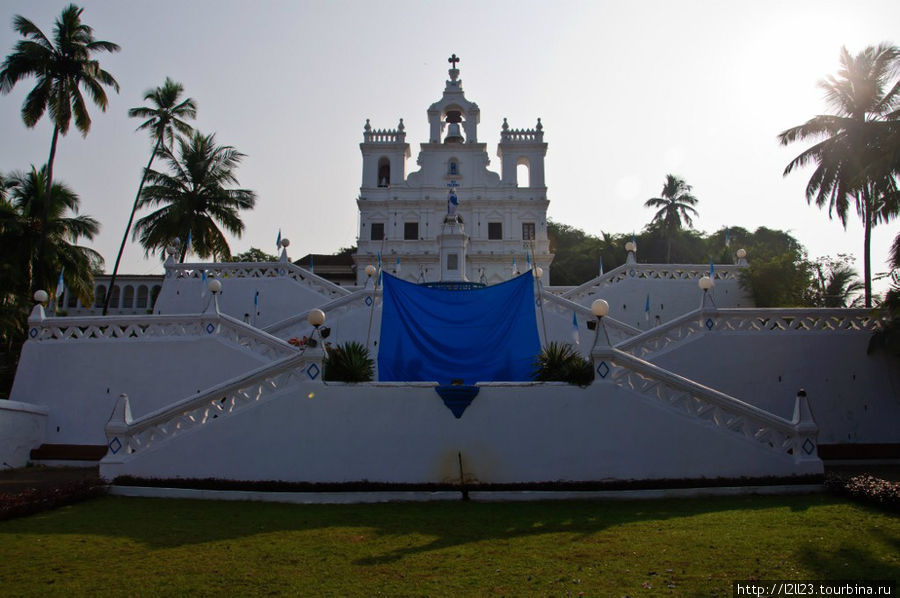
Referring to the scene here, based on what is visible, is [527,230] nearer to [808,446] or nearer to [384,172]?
[384,172]

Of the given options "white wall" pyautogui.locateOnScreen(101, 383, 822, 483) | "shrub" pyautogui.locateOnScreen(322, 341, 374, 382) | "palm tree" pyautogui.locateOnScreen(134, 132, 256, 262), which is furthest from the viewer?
"palm tree" pyautogui.locateOnScreen(134, 132, 256, 262)

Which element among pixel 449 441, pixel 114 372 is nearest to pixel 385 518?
pixel 449 441

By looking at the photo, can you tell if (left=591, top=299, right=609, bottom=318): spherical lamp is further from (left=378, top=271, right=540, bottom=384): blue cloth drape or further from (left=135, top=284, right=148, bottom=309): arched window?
(left=135, top=284, right=148, bottom=309): arched window

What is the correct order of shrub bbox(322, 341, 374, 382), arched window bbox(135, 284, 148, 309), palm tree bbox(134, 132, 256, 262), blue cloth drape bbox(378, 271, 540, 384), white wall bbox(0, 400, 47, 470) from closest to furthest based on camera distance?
1. shrub bbox(322, 341, 374, 382)
2. blue cloth drape bbox(378, 271, 540, 384)
3. white wall bbox(0, 400, 47, 470)
4. palm tree bbox(134, 132, 256, 262)
5. arched window bbox(135, 284, 148, 309)

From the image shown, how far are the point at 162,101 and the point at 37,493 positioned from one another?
31.9 meters

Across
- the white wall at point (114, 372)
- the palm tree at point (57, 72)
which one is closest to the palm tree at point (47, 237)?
the palm tree at point (57, 72)

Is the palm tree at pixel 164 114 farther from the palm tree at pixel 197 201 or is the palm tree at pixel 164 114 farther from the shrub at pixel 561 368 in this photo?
the shrub at pixel 561 368

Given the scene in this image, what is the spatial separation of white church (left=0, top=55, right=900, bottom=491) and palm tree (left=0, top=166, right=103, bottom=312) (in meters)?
5.51

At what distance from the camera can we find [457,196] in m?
45.7

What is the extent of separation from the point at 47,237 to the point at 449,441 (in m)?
25.1

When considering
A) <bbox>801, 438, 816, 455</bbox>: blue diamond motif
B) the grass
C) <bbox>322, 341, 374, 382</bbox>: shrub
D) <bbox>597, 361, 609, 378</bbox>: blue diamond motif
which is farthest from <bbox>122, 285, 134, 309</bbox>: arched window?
<bbox>801, 438, 816, 455</bbox>: blue diamond motif

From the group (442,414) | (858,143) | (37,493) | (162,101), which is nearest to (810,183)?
(858,143)

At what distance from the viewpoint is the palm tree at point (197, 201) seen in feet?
121

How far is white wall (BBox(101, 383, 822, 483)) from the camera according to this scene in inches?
533
